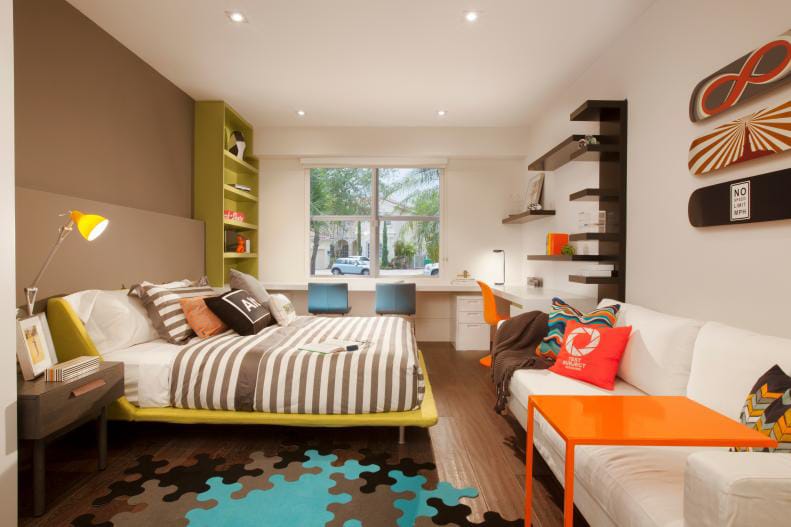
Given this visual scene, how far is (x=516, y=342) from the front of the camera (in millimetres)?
3068

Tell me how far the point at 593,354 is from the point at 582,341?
11 cm

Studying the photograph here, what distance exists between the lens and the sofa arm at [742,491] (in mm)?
938

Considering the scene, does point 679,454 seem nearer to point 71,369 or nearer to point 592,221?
point 592,221

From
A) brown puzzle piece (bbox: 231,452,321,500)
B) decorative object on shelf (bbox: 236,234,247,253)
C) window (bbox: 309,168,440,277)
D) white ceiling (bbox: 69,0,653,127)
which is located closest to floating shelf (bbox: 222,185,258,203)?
decorative object on shelf (bbox: 236,234,247,253)

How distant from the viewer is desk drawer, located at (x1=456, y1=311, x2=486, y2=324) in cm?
507

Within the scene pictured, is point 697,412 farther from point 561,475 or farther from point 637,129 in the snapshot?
point 637,129

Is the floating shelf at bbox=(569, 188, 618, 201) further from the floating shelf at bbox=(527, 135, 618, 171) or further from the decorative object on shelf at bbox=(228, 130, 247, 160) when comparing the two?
the decorative object on shelf at bbox=(228, 130, 247, 160)

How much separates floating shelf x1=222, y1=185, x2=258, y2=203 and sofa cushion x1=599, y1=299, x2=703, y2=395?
3995 mm

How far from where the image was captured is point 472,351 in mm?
5039

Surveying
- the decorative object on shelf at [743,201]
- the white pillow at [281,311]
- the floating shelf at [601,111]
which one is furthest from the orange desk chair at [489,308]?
the decorative object on shelf at [743,201]

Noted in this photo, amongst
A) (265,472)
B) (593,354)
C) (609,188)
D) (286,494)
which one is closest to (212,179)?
(265,472)

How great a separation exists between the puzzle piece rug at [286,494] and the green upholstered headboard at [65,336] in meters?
0.69

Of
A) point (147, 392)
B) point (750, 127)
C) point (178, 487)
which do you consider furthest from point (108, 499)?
point (750, 127)

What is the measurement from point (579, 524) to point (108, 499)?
2.14 metres
